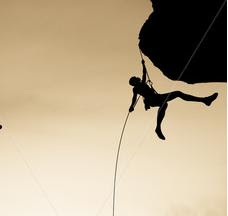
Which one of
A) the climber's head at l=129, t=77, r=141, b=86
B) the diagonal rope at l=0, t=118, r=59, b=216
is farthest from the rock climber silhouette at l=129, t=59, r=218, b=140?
the diagonal rope at l=0, t=118, r=59, b=216

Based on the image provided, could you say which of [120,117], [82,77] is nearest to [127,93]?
[120,117]

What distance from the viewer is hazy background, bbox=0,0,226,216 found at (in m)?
1.72

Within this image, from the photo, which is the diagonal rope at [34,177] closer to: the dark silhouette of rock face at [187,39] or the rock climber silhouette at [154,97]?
the rock climber silhouette at [154,97]

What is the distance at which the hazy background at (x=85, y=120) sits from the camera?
1.72 m

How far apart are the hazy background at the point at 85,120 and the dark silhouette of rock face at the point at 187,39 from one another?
67 mm

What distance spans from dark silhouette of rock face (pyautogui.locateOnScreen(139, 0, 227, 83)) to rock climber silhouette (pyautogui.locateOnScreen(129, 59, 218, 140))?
0.27 ft

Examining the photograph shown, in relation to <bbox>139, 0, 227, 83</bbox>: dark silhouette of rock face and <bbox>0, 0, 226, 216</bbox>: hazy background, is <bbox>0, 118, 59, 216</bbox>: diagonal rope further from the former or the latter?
<bbox>139, 0, 227, 83</bbox>: dark silhouette of rock face

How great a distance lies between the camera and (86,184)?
1.79m

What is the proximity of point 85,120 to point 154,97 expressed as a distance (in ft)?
1.14

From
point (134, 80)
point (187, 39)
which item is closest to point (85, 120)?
point (134, 80)

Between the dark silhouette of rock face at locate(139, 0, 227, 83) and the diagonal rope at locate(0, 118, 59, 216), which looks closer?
the dark silhouette of rock face at locate(139, 0, 227, 83)

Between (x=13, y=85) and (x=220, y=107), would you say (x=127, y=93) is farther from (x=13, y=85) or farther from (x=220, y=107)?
(x=13, y=85)

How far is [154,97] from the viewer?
178cm

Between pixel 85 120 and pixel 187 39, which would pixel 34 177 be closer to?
pixel 85 120
